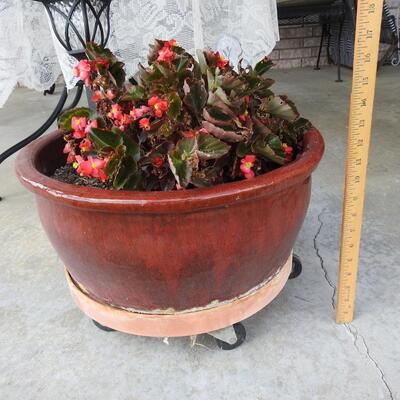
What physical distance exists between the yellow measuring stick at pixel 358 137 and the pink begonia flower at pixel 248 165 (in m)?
0.20

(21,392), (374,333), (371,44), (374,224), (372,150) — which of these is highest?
(371,44)

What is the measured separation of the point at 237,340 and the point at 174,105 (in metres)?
0.50

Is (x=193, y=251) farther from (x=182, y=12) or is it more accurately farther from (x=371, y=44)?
(x=182, y=12)

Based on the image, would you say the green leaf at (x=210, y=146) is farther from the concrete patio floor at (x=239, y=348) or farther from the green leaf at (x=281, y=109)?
the concrete patio floor at (x=239, y=348)

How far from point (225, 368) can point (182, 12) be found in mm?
785

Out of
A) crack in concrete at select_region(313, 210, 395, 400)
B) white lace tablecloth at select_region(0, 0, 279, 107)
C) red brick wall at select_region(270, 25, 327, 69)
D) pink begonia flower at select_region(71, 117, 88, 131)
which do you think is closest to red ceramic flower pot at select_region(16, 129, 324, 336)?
pink begonia flower at select_region(71, 117, 88, 131)

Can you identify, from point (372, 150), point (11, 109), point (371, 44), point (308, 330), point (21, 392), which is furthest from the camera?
point (11, 109)

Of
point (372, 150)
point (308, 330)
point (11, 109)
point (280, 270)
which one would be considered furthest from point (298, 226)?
point (11, 109)

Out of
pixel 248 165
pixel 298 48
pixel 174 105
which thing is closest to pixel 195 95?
pixel 174 105

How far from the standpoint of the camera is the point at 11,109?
10.2 ft

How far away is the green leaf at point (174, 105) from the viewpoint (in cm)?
69

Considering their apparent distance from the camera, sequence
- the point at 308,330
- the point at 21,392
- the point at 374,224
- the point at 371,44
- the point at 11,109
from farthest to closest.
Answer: the point at 11,109, the point at 374,224, the point at 308,330, the point at 21,392, the point at 371,44

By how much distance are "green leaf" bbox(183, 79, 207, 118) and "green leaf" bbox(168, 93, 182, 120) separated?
0.02 meters

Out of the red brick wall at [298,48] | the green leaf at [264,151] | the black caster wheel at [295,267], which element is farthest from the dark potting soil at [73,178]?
the red brick wall at [298,48]
